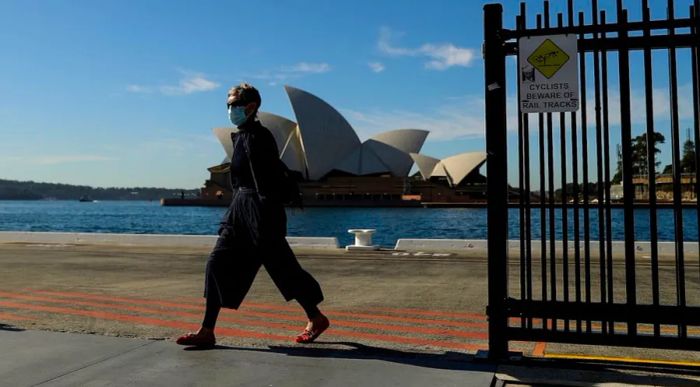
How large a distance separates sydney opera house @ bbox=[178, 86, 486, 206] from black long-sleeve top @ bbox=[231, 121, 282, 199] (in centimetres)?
7494

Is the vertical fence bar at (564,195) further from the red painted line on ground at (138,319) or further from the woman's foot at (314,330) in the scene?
the red painted line on ground at (138,319)

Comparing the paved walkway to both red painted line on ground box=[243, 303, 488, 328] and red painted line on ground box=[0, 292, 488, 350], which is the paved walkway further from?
red painted line on ground box=[243, 303, 488, 328]

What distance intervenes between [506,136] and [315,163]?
8051cm

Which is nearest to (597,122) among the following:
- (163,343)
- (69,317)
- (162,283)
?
(163,343)

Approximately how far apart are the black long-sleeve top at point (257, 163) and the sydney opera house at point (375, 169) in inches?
2951

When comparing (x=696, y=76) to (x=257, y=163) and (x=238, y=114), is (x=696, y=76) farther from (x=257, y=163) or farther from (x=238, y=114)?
(x=238, y=114)

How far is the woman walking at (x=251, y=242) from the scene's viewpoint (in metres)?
3.51

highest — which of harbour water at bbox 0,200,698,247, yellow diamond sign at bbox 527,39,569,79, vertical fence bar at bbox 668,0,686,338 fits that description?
yellow diamond sign at bbox 527,39,569,79

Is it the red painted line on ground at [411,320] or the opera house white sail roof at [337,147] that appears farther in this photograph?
the opera house white sail roof at [337,147]

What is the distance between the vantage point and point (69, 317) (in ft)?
15.0

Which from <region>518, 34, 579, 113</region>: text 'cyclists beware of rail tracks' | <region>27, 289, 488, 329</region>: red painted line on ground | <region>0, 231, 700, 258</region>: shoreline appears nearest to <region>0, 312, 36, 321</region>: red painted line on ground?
<region>27, 289, 488, 329</region>: red painted line on ground

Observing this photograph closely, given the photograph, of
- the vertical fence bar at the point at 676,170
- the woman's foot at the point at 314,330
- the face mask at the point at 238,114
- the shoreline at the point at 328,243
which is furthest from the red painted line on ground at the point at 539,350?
the shoreline at the point at 328,243

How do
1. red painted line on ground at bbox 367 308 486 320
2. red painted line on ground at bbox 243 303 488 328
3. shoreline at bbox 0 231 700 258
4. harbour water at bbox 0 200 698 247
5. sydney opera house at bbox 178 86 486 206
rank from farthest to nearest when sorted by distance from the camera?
sydney opera house at bbox 178 86 486 206
harbour water at bbox 0 200 698 247
shoreline at bbox 0 231 700 258
red painted line on ground at bbox 367 308 486 320
red painted line on ground at bbox 243 303 488 328

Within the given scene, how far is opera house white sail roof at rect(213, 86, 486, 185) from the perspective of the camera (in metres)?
73.4
